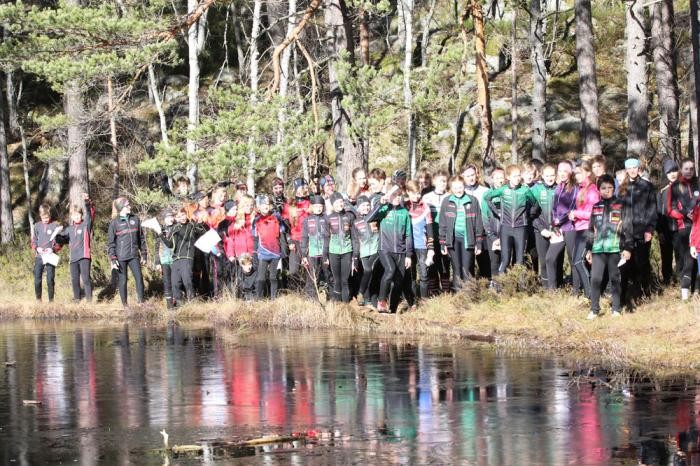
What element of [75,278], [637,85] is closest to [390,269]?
[637,85]

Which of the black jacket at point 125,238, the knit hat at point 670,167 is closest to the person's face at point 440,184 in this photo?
the knit hat at point 670,167

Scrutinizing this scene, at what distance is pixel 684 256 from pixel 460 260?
3.92m

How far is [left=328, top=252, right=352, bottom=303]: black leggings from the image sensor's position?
66.2 feet

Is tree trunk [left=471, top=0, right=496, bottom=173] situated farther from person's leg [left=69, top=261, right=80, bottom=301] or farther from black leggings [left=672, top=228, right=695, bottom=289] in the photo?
black leggings [left=672, top=228, right=695, bottom=289]

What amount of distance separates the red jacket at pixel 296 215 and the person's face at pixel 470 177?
313cm

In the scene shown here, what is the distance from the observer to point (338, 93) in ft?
80.9

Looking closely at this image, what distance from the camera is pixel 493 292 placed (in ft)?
60.1

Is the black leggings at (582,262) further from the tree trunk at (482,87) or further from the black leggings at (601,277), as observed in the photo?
the tree trunk at (482,87)

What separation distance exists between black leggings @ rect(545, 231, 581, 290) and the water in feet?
8.35

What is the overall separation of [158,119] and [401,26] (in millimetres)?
10281

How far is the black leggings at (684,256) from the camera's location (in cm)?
1683

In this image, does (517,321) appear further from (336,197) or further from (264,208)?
(264,208)

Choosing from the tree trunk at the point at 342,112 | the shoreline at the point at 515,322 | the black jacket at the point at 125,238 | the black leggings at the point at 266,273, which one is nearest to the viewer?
the shoreline at the point at 515,322

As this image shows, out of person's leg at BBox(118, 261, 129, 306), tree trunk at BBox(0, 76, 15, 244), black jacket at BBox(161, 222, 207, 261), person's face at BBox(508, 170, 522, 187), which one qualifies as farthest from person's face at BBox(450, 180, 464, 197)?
tree trunk at BBox(0, 76, 15, 244)
